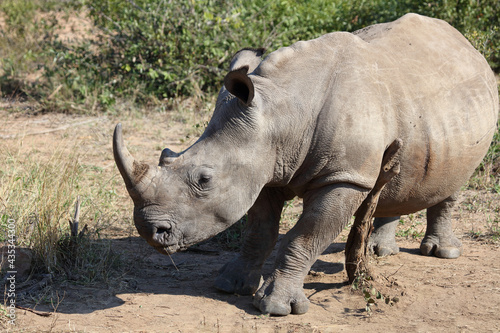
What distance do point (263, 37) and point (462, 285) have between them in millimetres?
6265

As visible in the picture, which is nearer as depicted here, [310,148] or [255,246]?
[310,148]

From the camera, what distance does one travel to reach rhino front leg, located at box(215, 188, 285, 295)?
5.05 m

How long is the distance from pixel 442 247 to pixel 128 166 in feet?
10.6

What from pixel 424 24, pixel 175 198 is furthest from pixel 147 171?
pixel 424 24

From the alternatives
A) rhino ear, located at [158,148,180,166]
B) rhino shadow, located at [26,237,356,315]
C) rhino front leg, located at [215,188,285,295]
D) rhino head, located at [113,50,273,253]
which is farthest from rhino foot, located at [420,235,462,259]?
rhino ear, located at [158,148,180,166]

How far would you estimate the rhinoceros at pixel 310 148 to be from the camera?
423 centimetres

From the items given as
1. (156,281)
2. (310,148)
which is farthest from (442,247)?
(156,281)

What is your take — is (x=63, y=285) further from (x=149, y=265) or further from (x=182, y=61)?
(x=182, y=61)

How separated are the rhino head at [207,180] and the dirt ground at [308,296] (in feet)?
1.18

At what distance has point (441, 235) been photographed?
6023 mm

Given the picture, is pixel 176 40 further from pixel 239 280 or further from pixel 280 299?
pixel 280 299

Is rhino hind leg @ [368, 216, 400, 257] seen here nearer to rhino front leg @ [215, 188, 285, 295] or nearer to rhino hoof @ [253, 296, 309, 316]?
rhino front leg @ [215, 188, 285, 295]

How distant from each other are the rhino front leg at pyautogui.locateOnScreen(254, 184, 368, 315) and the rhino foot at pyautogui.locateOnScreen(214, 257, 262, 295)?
36 cm

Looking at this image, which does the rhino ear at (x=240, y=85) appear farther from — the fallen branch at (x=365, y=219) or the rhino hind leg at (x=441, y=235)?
the rhino hind leg at (x=441, y=235)
